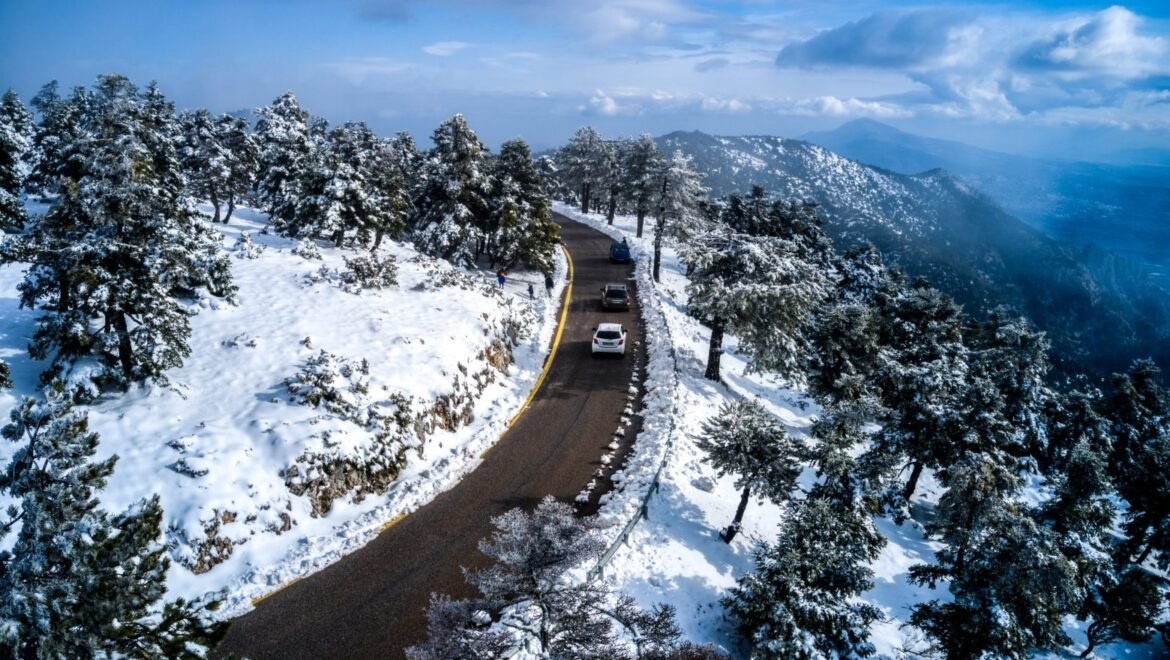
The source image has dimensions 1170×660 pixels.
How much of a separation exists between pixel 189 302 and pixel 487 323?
12115mm

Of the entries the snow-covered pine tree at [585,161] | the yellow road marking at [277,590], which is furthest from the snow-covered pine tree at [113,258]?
the snow-covered pine tree at [585,161]

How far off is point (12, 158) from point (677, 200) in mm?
48540

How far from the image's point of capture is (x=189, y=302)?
2219cm

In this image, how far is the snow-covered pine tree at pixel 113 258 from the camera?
13.8 metres

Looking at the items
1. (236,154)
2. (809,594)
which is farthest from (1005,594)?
(236,154)

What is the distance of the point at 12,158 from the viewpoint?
37.5m

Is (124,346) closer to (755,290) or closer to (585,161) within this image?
(755,290)

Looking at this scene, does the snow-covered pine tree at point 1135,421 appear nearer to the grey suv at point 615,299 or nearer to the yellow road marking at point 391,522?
the grey suv at point 615,299

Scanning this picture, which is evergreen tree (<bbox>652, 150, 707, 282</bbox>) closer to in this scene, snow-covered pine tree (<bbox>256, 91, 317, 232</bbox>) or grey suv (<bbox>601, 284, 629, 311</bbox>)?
grey suv (<bbox>601, 284, 629, 311</bbox>)

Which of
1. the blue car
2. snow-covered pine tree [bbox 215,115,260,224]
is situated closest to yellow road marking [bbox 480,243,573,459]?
the blue car

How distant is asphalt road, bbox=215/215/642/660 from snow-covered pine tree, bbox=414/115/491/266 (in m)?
14.2

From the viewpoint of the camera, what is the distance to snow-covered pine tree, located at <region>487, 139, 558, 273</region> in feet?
117

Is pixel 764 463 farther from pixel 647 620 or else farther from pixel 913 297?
pixel 913 297

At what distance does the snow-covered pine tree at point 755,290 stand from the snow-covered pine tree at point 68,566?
2243 centimetres
